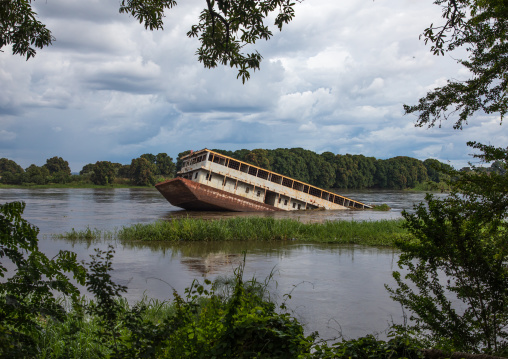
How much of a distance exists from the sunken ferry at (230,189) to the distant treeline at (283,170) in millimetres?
45560

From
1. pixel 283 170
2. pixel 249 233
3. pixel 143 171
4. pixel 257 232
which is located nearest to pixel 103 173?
pixel 143 171

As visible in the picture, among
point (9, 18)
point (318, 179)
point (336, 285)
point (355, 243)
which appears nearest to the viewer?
point (9, 18)

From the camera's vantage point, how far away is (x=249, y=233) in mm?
18547

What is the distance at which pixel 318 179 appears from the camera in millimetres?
100000

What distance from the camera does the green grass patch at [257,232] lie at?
706 inches

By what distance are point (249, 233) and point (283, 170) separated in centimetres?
7629

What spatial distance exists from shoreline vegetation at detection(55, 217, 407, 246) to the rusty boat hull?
47.8ft

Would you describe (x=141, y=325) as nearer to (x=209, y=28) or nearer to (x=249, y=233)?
(x=209, y=28)

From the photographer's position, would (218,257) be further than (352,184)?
No

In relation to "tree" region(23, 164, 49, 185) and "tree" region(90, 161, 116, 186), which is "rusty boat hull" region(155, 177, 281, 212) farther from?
"tree" region(23, 164, 49, 185)

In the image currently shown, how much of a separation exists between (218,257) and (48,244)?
7344mm

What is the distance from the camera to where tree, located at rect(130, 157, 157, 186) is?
89.6 m

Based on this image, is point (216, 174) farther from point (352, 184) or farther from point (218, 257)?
point (352, 184)

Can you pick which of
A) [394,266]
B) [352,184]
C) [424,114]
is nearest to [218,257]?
[394,266]
